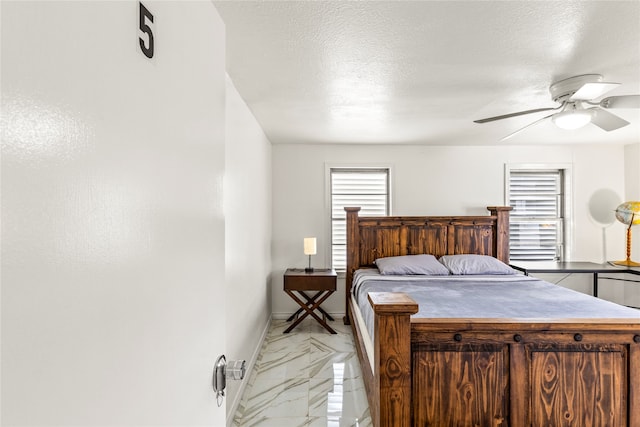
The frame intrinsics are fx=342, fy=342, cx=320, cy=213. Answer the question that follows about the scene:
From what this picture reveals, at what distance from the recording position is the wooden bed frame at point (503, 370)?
5.98 ft

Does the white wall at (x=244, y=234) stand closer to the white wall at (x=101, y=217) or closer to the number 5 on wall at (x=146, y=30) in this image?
the white wall at (x=101, y=217)

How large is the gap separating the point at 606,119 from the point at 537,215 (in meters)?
2.68

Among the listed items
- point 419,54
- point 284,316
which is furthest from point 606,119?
point 284,316

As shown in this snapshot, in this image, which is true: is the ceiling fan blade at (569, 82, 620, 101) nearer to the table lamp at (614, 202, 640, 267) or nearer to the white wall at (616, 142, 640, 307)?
the table lamp at (614, 202, 640, 267)

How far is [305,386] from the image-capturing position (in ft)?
9.16

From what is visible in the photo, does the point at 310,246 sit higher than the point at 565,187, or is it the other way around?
the point at 565,187

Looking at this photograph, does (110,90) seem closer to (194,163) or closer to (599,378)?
(194,163)

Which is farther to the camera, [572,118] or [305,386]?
[305,386]

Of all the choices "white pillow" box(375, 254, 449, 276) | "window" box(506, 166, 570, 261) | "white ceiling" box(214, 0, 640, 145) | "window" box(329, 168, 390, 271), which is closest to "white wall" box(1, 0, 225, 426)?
"white ceiling" box(214, 0, 640, 145)

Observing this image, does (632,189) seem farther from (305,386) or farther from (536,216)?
(305,386)

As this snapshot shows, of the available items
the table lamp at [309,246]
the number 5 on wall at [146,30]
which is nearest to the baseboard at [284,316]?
the table lamp at [309,246]

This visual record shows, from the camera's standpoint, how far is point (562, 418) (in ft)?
6.06

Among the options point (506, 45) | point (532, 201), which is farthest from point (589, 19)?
point (532, 201)

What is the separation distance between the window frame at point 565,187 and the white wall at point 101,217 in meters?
4.76
